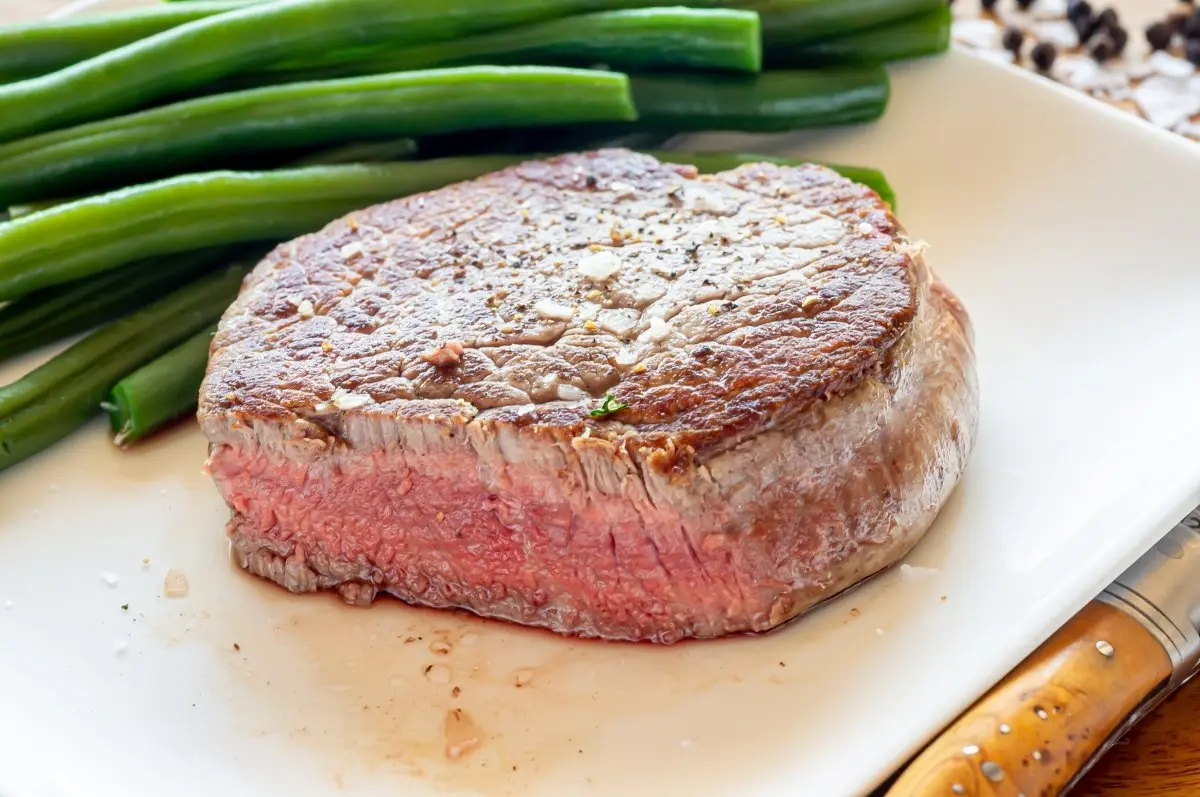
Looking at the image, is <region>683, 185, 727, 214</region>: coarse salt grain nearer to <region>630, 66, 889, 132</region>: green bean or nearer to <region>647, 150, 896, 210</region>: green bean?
<region>647, 150, 896, 210</region>: green bean

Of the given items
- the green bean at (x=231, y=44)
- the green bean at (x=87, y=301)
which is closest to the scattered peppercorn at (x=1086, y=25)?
the green bean at (x=231, y=44)

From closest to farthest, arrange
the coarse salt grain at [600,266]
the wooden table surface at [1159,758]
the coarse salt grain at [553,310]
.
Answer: the wooden table surface at [1159,758] → the coarse salt grain at [553,310] → the coarse salt grain at [600,266]

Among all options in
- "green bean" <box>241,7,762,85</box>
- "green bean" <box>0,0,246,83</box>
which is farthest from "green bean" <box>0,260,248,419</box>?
"green bean" <box>0,0,246,83</box>

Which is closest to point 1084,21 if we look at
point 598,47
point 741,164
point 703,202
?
point 741,164

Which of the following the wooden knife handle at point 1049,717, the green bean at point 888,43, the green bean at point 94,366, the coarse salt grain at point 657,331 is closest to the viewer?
the wooden knife handle at point 1049,717

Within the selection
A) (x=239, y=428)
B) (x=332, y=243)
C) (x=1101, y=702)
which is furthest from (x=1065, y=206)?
(x=239, y=428)

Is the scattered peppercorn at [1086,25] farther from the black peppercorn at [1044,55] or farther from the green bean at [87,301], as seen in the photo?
the green bean at [87,301]

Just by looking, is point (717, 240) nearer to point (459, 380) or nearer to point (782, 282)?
point (782, 282)
